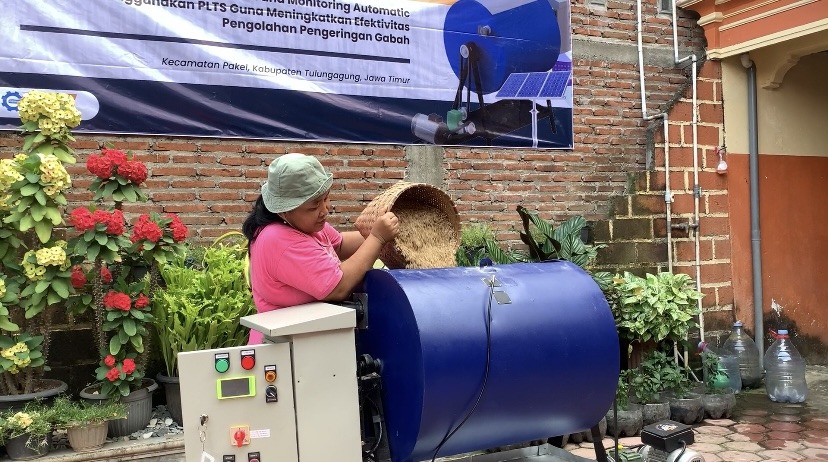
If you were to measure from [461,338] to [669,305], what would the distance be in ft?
9.93

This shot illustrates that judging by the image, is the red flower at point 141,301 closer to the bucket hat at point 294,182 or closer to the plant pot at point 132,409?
the plant pot at point 132,409

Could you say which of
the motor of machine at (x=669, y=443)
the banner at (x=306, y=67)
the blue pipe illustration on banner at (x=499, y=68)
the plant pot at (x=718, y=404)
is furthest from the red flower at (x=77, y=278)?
the plant pot at (x=718, y=404)

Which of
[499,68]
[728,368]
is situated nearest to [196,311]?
[499,68]

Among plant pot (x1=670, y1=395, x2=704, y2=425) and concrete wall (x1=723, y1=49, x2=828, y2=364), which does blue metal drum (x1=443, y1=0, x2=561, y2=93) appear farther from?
plant pot (x1=670, y1=395, x2=704, y2=425)

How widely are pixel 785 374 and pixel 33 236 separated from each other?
5.35 meters

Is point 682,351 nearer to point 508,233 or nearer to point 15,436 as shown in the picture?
point 508,233

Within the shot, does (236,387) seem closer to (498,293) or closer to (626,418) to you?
(498,293)

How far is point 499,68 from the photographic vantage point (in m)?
5.57

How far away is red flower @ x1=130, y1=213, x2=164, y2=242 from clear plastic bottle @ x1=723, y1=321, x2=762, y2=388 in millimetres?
4610

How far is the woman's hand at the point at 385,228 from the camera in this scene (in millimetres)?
2498

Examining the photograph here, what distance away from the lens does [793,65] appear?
621cm

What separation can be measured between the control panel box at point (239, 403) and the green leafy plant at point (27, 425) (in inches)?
61.2

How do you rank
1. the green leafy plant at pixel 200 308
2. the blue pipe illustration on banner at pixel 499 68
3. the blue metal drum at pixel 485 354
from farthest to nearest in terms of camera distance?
1. the blue pipe illustration on banner at pixel 499 68
2. the green leafy plant at pixel 200 308
3. the blue metal drum at pixel 485 354

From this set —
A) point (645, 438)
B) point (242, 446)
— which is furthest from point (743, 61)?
point (242, 446)
